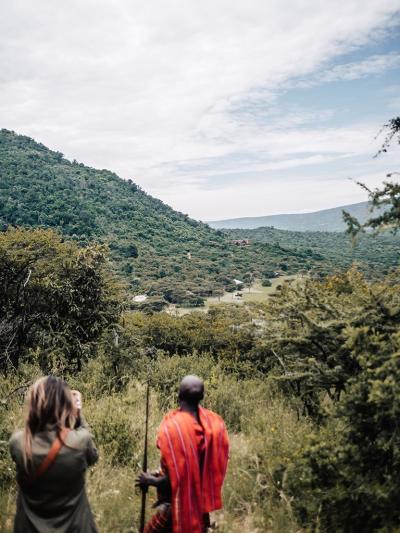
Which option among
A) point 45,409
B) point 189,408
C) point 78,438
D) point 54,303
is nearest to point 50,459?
point 78,438

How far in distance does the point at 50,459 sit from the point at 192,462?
109 centimetres

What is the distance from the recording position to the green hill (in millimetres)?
75438

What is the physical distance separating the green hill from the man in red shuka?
49.4m

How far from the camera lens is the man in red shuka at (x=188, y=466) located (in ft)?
10.3

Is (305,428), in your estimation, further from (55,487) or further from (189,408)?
(55,487)

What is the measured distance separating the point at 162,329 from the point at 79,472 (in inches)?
756

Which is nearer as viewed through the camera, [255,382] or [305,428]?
[305,428]

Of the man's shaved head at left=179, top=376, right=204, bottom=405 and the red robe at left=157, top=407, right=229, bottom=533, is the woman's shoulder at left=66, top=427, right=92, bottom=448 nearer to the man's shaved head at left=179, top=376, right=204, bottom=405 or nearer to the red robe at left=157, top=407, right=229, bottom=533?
the red robe at left=157, top=407, right=229, bottom=533

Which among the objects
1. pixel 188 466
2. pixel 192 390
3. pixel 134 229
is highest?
pixel 134 229

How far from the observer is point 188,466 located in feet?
10.4

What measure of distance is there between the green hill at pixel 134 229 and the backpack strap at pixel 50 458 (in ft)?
164

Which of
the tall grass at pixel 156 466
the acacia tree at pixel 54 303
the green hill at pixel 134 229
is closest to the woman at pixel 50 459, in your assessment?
the tall grass at pixel 156 466

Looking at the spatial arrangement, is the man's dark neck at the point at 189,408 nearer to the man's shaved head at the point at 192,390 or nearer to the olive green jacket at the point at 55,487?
the man's shaved head at the point at 192,390

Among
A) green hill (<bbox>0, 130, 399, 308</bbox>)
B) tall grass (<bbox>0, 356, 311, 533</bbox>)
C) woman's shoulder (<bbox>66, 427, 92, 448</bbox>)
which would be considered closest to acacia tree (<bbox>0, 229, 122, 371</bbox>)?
tall grass (<bbox>0, 356, 311, 533</bbox>)
